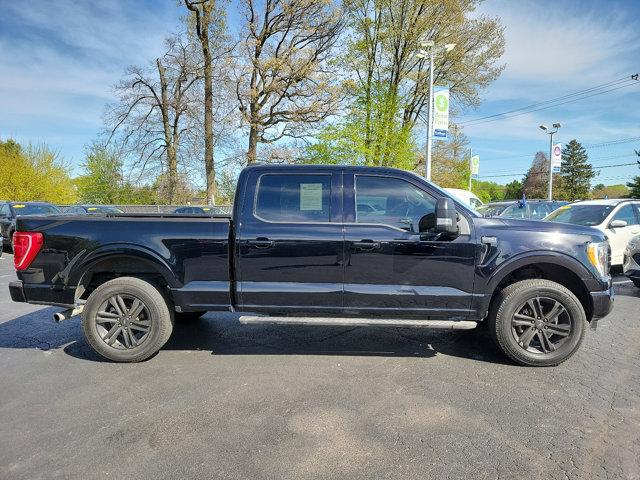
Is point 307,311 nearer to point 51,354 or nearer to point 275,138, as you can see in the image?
point 51,354

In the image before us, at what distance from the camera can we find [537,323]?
390 cm

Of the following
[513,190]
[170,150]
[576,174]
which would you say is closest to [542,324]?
[170,150]

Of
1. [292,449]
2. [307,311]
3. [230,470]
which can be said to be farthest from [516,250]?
[230,470]

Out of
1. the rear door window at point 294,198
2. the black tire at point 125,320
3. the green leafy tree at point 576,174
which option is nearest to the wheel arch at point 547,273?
the rear door window at point 294,198

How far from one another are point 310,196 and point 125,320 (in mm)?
2279

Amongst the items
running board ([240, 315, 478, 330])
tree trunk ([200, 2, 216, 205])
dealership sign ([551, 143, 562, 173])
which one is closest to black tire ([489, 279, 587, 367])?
running board ([240, 315, 478, 330])

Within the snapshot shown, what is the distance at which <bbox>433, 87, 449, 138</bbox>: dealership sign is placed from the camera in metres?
16.2

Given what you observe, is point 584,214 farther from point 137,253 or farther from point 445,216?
point 137,253

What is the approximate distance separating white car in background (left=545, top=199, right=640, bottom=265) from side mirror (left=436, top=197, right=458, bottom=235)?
18.8 feet

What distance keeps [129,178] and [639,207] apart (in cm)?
2870

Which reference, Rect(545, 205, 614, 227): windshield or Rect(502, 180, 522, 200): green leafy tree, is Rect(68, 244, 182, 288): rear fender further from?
Rect(502, 180, 522, 200): green leafy tree

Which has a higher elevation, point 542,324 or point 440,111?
point 440,111

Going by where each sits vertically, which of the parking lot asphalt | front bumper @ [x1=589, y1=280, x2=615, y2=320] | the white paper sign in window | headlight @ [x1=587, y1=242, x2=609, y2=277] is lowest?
the parking lot asphalt

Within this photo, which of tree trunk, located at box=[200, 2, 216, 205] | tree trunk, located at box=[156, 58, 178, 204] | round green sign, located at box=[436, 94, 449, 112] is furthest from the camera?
tree trunk, located at box=[156, 58, 178, 204]
